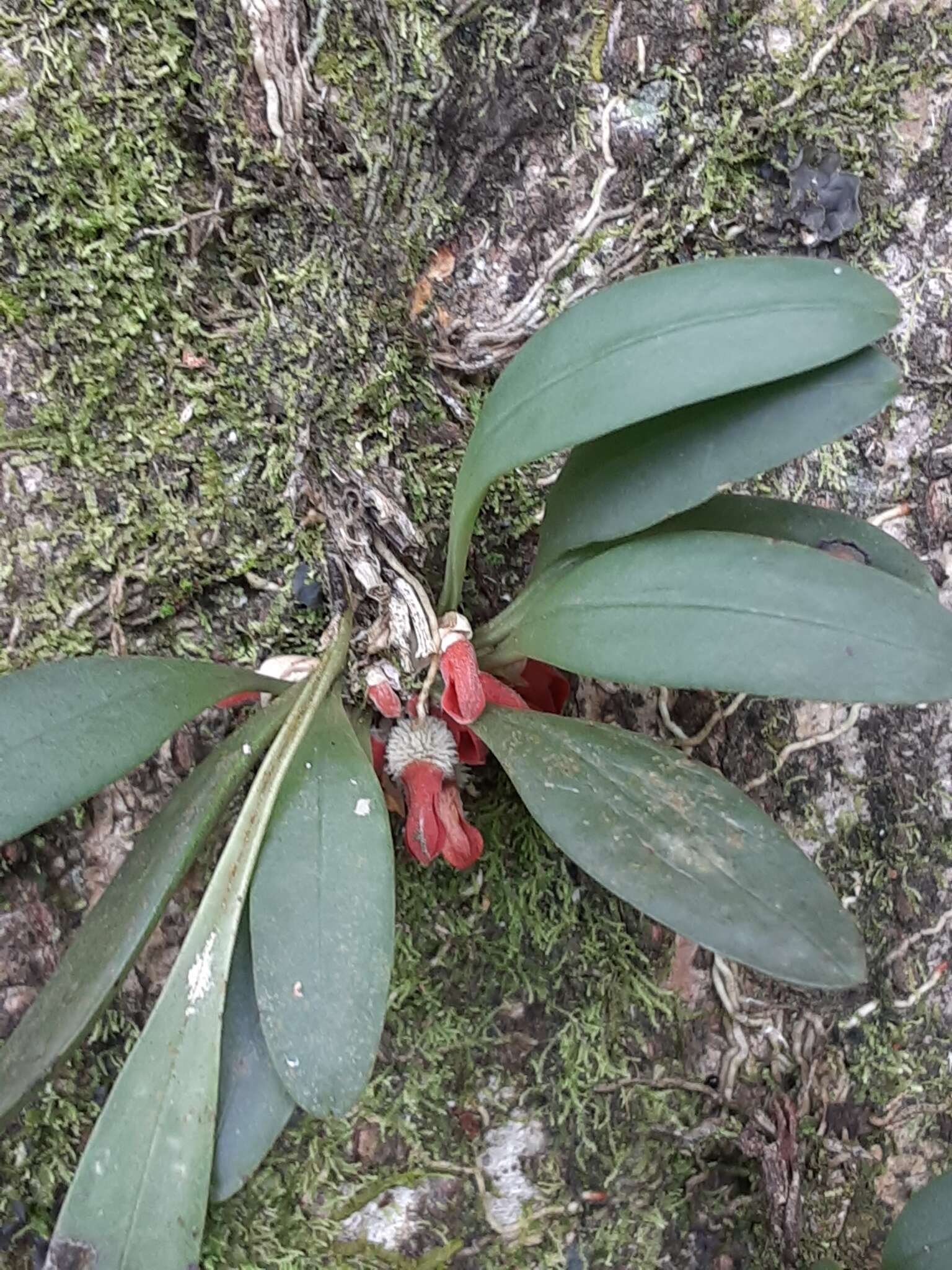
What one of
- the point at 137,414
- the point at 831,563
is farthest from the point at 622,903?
the point at 137,414

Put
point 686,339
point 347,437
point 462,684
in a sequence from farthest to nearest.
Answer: point 347,437
point 462,684
point 686,339

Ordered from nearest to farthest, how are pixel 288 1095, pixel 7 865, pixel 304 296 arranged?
pixel 288 1095 → pixel 7 865 → pixel 304 296

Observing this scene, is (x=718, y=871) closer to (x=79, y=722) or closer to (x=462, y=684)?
(x=462, y=684)

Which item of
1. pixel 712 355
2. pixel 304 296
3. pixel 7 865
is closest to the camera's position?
pixel 712 355

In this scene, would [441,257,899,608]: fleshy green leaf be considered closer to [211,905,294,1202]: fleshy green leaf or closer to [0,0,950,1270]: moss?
[0,0,950,1270]: moss

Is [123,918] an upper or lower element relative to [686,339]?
lower

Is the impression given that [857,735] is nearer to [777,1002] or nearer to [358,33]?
[777,1002]

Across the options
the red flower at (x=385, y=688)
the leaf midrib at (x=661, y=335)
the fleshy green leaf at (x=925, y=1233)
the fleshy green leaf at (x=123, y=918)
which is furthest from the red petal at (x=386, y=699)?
the fleshy green leaf at (x=925, y=1233)

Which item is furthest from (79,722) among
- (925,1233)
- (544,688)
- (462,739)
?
(925,1233)
